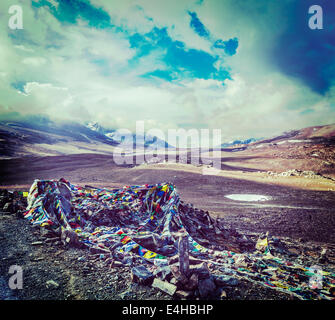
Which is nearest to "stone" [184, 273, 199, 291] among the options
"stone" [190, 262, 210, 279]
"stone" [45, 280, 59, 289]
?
"stone" [190, 262, 210, 279]

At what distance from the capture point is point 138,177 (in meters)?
22.0

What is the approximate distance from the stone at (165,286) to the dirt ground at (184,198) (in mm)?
78

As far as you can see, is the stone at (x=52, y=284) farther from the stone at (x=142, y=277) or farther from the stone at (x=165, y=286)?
the stone at (x=165, y=286)

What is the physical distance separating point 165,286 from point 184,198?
447 inches

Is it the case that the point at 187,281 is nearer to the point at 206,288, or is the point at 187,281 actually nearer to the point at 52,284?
the point at 206,288

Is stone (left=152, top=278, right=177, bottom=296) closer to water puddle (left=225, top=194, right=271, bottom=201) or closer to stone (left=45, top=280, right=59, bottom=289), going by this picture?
stone (left=45, top=280, right=59, bottom=289)

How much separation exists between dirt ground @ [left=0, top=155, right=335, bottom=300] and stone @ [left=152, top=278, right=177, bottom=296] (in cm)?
8

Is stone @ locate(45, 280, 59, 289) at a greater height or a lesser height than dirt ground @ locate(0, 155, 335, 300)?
greater

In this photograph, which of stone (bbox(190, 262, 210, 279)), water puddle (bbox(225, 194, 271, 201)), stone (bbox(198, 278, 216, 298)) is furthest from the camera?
water puddle (bbox(225, 194, 271, 201))

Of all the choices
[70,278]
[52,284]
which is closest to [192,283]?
[70,278]

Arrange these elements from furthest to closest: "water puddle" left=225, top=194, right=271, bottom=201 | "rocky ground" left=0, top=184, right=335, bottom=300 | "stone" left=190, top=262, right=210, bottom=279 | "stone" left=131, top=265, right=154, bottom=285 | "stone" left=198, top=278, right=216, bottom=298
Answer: "water puddle" left=225, top=194, right=271, bottom=201
"stone" left=131, top=265, right=154, bottom=285
"stone" left=190, top=262, right=210, bottom=279
"rocky ground" left=0, top=184, right=335, bottom=300
"stone" left=198, top=278, right=216, bottom=298

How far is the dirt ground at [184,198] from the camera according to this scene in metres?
3.31

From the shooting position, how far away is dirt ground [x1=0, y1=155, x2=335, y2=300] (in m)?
3.31
